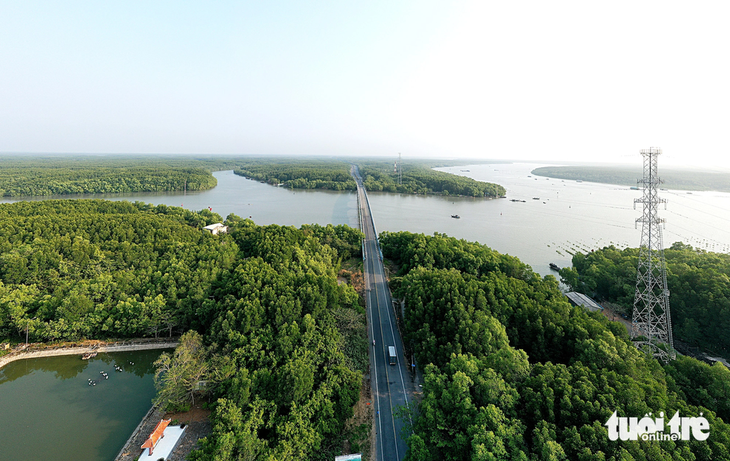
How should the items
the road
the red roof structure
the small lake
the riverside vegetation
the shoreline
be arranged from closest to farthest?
the riverside vegetation < the red roof structure < the road < the shoreline < the small lake

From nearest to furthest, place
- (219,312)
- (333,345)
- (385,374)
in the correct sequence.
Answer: (333,345) → (385,374) → (219,312)

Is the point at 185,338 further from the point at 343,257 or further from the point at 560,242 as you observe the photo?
the point at 560,242

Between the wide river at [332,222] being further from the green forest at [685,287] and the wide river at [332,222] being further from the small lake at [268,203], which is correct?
the green forest at [685,287]

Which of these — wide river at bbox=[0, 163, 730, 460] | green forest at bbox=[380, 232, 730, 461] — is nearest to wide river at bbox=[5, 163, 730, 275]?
wide river at bbox=[0, 163, 730, 460]

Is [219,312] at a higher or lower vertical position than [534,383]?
higher

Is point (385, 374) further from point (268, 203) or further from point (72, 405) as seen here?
point (268, 203)

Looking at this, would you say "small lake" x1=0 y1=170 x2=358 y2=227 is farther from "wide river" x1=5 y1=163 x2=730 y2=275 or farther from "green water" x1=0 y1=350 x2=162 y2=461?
"green water" x1=0 y1=350 x2=162 y2=461

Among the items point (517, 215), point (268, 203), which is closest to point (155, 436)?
point (268, 203)

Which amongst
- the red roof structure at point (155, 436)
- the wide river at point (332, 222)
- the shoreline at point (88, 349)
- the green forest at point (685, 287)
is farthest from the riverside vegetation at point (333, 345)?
the green forest at point (685, 287)

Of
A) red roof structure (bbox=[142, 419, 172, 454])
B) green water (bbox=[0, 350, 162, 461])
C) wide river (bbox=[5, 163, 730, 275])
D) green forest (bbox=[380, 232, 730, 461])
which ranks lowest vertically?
green water (bbox=[0, 350, 162, 461])
